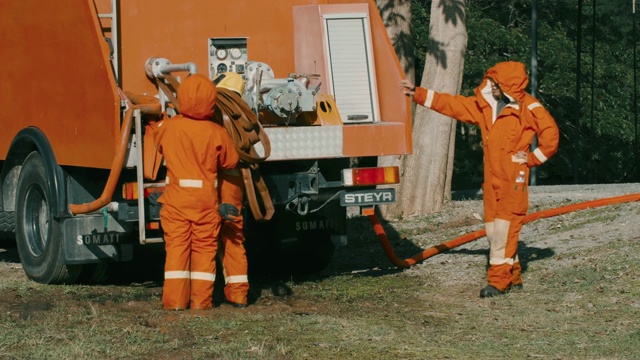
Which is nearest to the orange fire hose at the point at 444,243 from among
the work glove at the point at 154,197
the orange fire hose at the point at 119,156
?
the work glove at the point at 154,197

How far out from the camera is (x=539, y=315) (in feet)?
27.3

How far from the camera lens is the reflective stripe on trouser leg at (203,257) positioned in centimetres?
845

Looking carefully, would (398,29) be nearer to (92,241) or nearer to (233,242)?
(92,241)

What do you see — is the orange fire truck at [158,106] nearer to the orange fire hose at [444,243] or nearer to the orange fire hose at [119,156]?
the orange fire hose at [119,156]

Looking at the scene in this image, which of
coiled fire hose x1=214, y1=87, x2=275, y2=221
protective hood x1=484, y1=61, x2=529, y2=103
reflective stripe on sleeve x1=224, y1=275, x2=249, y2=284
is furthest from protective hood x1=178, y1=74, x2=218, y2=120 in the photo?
protective hood x1=484, y1=61, x2=529, y2=103

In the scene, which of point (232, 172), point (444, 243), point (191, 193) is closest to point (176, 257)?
point (191, 193)

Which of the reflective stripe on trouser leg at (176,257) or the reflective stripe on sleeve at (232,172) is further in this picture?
the reflective stripe on sleeve at (232,172)

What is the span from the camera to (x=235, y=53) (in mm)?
9664

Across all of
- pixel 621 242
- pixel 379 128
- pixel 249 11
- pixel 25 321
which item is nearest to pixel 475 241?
pixel 621 242

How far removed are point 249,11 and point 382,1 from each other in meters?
4.86

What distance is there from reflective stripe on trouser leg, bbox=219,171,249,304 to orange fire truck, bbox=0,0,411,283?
0.23m

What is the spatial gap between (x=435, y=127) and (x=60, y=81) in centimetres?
591

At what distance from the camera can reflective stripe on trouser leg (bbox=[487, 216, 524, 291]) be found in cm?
924

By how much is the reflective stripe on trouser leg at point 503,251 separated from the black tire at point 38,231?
3.16 m
